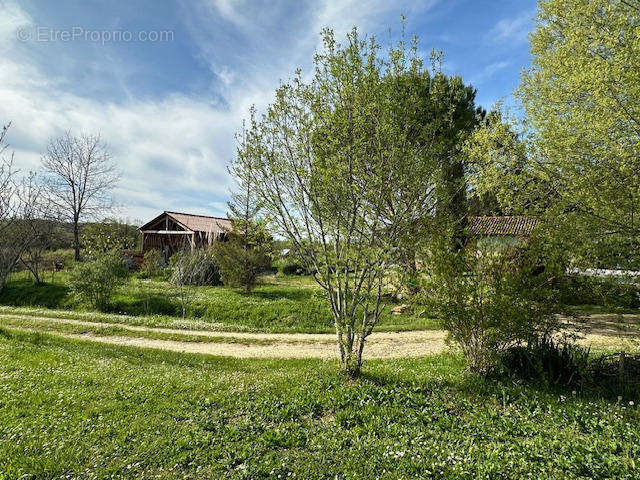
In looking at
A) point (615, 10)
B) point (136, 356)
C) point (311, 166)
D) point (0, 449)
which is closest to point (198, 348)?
point (136, 356)

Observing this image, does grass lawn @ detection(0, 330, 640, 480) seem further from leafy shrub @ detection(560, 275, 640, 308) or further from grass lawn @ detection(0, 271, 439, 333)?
grass lawn @ detection(0, 271, 439, 333)

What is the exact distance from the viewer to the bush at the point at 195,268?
798 inches

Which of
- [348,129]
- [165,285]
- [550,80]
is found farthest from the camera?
[165,285]

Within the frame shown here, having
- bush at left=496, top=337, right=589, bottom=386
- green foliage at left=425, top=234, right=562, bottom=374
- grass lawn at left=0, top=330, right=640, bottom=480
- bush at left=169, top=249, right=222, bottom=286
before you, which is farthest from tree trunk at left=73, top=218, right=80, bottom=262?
bush at left=496, top=337, right=589, bottom=386

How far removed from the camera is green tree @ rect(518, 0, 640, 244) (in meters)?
6.56

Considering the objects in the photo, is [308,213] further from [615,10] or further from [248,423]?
[615,10]

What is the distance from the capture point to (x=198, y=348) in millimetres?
11547

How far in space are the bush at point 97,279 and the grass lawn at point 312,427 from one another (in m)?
11.8

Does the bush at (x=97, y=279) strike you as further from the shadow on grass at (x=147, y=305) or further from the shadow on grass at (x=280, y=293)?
the shadow on grass at (x=280, y=293)

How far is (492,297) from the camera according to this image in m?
6.60

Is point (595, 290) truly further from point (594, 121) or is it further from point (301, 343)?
point (301, 343)

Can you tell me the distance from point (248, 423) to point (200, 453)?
850 millimetres

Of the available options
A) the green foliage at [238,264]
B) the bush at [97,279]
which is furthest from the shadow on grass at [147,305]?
the green foliage at [238,264]

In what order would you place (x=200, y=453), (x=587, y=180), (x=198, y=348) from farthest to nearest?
(x=198, y=348) → (x=587, y=180) → (x=200, y=453)
